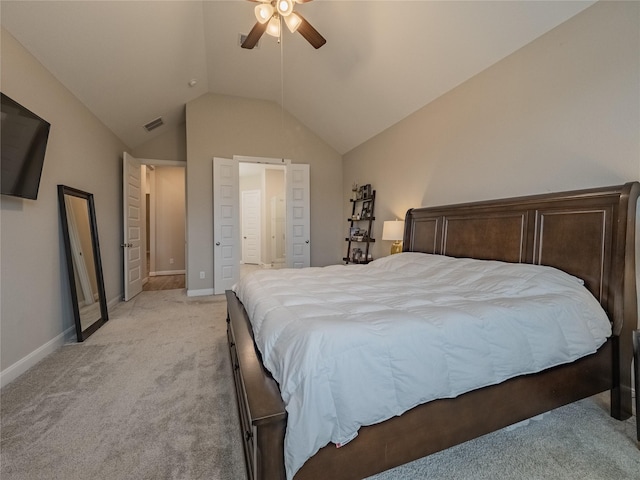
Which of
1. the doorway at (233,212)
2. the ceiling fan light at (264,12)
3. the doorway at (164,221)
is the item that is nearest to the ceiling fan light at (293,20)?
the ceiling fan light at (264,12)

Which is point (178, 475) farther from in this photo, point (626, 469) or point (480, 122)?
point (480, 122)

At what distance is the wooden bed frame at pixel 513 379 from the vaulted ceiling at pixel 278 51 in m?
1.44

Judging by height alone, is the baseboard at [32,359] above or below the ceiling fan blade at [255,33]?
below

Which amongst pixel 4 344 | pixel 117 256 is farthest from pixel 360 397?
pixel 117 256

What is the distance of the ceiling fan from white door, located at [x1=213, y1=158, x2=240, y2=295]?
2.50 metres

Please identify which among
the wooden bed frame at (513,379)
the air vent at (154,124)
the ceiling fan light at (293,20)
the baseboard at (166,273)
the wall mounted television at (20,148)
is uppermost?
the ceiling fan light at (293,20)

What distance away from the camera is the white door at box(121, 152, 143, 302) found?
443cm

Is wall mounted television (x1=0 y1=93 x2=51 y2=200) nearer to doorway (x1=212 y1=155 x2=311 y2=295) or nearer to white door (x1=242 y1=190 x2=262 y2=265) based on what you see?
doorway (x1=212 y1=155 x2=311 y2=295)

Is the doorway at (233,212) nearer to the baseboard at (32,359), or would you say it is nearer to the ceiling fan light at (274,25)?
the baseboard at (32,359)

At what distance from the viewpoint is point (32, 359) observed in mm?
2328

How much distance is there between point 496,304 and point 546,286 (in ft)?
1.77

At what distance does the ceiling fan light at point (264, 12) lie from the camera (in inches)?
93.4

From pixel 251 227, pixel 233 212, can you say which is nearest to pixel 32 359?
pixel 233 212

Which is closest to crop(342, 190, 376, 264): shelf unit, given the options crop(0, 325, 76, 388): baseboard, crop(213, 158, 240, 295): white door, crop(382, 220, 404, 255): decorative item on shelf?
crop(382, 220, 404, 255): decorative item on shelf
